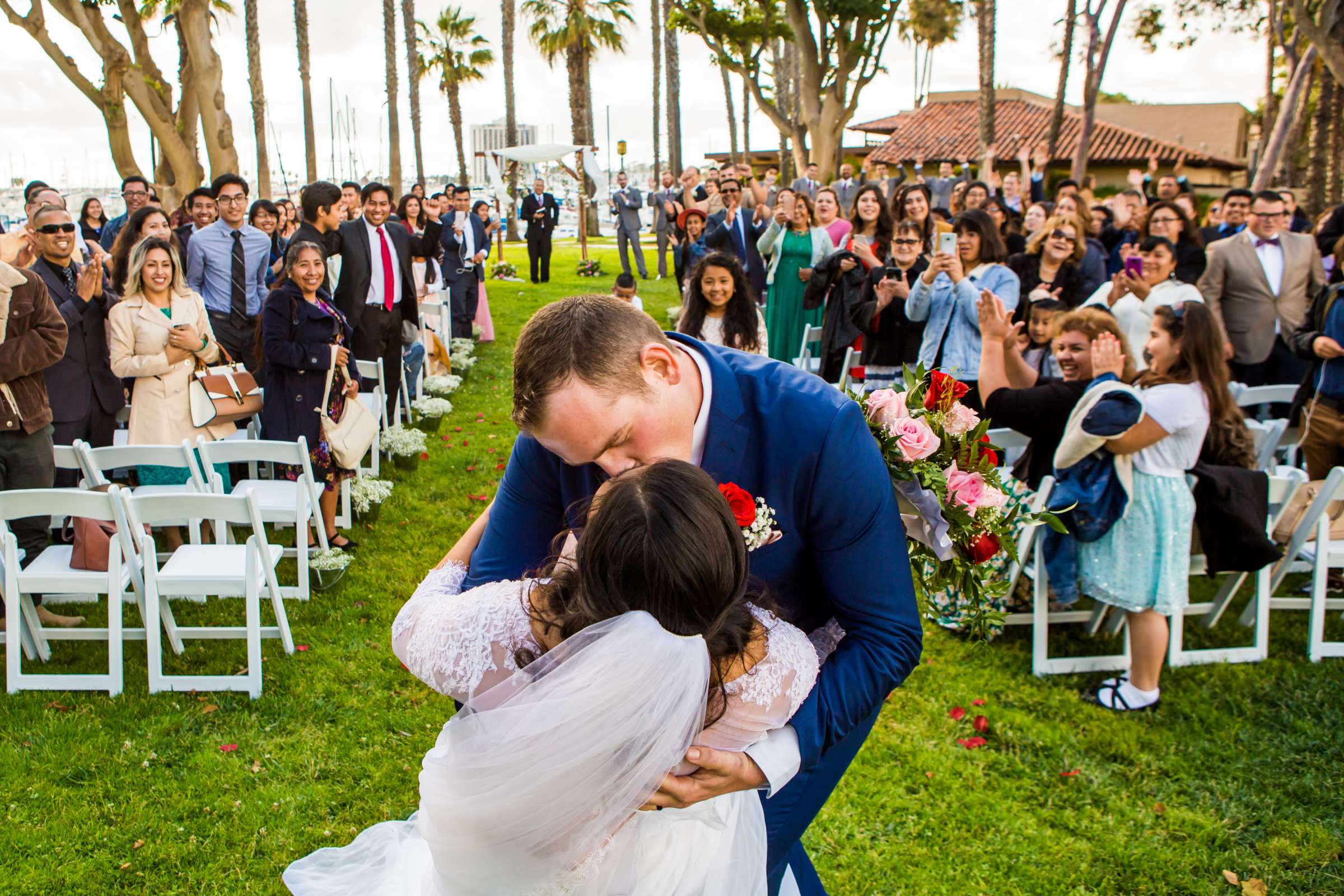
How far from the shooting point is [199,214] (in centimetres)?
868

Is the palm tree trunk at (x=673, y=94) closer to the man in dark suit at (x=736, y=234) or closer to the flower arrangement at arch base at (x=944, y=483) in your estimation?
the man in dark suit at (x=736, y=234)

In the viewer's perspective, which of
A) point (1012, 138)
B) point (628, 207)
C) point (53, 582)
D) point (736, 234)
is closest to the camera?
point (53, 582)

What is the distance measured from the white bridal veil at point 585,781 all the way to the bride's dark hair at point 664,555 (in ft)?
0.14

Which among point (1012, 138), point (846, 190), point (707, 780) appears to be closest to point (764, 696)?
point (707, 780)

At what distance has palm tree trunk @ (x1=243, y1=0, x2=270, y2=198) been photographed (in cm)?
2075

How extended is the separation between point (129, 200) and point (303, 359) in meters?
4.98

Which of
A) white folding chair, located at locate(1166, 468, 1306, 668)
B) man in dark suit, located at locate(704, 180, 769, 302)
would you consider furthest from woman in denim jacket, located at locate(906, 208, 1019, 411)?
man in dark suit, located at locate(704, 180, 769, 302)

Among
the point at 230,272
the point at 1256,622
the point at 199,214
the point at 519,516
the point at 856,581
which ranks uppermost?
the point at 199,214

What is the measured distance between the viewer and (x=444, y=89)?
38.0 metres

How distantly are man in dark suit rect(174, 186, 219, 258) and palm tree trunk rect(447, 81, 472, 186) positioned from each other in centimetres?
2833

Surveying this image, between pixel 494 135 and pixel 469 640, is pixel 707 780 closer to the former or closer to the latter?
pixel 469 640

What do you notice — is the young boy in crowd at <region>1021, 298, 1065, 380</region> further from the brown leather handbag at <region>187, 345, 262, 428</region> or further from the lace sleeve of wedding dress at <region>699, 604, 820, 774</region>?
the brown leather handbag at <region>187, 345, 262, 428</region>

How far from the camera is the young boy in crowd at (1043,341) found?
6.09 meters

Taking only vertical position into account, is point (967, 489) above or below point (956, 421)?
below
